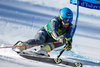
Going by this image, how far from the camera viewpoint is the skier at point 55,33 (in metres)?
5.39

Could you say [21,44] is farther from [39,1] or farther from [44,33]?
[39,1]

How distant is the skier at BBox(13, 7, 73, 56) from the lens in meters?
5.39

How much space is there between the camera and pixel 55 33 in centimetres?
539

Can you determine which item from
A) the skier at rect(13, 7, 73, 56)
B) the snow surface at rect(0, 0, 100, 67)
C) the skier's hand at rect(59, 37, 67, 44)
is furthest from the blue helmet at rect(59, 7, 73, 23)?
the snow surface at rect(0, 0, 100, 67)

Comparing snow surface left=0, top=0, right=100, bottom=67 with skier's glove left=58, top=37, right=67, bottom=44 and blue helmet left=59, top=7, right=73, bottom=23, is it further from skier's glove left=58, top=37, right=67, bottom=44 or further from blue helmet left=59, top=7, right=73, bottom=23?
blue helmet left=59, top=7, right=73, bottom=23

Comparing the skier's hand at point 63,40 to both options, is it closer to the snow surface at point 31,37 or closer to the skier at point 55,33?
the skier at point 55,33

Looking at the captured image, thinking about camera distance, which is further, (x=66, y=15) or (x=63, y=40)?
(x=66, y=15)

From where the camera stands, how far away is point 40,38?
546 centimetres

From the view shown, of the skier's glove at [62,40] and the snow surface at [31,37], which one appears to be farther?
the skier's glove at [62,40]

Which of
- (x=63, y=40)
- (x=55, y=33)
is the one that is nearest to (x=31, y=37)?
(x=55, y=33)

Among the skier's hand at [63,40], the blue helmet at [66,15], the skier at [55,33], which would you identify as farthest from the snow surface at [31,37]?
the blue helmet at [66,15]

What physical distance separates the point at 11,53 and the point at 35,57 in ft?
2.25

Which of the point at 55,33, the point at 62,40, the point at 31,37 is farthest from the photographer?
the point at 31,37

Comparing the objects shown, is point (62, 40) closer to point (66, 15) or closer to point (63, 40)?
point (63, 40)
